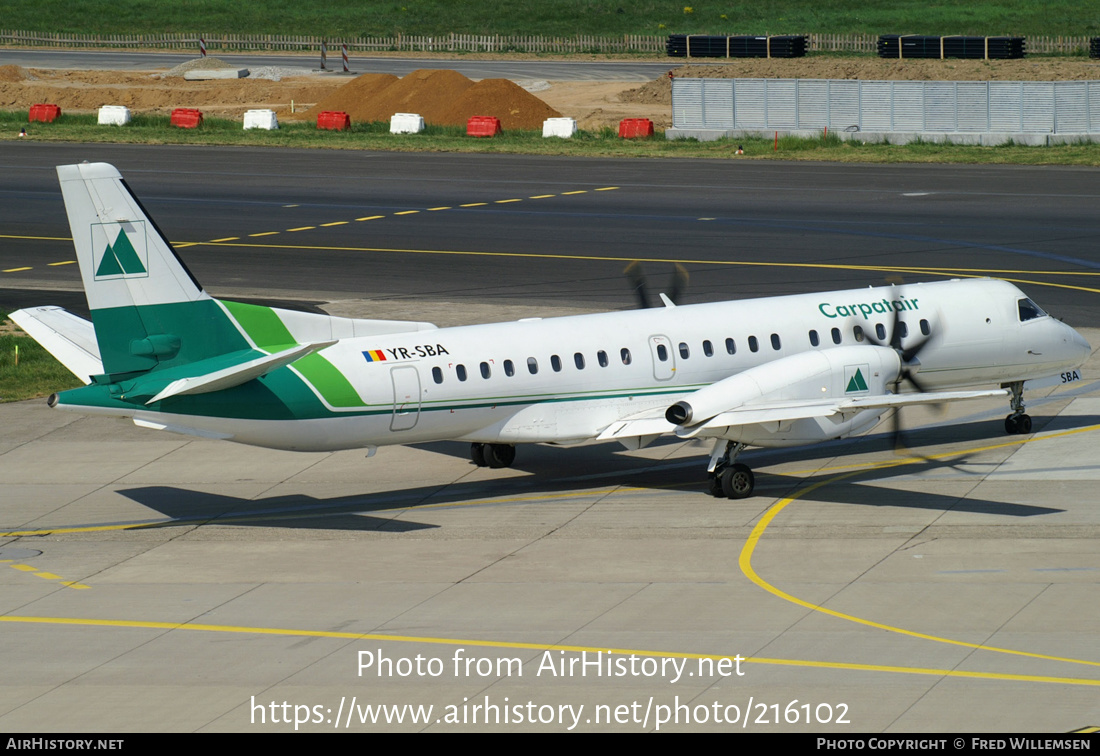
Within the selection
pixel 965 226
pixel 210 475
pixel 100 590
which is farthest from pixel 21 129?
pixel 100 590

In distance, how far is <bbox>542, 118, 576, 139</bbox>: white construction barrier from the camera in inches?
3228

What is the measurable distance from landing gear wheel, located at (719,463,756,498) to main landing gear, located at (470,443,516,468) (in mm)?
4800

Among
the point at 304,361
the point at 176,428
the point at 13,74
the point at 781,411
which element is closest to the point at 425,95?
the point at 13,74

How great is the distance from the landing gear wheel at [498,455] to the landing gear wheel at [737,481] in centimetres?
480

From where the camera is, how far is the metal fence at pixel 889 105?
72.4 metres

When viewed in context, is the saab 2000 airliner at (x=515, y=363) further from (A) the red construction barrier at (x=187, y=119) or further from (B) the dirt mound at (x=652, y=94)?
(B) the dirt mound at (x=652, y=94)

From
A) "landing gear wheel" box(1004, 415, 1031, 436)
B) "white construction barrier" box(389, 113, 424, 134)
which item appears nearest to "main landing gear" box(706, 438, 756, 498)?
"landing gear wheel" box(1004, 415, 1031, 436)

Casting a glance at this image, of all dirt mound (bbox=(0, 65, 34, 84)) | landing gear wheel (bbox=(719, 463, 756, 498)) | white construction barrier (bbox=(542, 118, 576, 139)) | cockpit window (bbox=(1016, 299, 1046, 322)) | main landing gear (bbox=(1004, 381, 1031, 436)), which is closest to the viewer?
landing gear wheel (bbox=(719, 463, 756, 498))

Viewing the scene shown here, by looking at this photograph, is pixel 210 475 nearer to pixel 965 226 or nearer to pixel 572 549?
pixel 572 549

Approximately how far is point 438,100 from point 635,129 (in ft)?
47.3

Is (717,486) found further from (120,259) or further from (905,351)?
(120,259)

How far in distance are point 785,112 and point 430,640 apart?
6266cm

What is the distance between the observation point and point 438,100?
8925 centimetres

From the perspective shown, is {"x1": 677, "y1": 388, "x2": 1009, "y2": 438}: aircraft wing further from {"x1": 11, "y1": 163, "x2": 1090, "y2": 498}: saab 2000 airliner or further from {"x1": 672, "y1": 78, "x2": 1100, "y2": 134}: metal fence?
{"x1": 672, "y1": 78, "x2": 1100, "y2": 134}: metal fence
